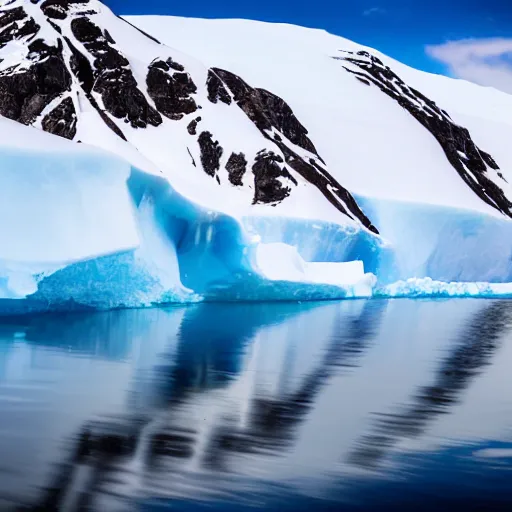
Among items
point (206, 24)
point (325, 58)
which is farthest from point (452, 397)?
point (206, 24)

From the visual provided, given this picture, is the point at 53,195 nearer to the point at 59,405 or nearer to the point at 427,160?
the point at 59,405

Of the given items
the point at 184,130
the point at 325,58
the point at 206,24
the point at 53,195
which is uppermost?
the point at 206,24

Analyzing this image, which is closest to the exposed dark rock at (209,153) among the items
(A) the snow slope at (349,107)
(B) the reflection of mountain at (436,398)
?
(A) the snow slope at (349,107)

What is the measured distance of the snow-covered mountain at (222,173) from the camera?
51.0 feet

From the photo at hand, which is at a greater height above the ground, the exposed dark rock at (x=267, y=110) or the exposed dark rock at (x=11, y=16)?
the exposed dark rock at (x=11, y=16)

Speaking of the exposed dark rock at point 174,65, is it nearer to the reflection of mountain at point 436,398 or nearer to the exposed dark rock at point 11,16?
the exposed dark rock at point 11,16

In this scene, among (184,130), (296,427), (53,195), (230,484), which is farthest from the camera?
(184,130)

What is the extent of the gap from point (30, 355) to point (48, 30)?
2642cm

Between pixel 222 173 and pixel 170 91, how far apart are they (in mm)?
4620

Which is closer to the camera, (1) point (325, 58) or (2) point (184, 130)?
(2) point (184, 130)

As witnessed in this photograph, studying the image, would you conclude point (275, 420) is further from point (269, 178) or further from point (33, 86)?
point (33, 86)

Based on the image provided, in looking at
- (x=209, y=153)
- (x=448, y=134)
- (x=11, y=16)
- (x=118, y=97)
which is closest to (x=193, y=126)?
(x=209, y=153)

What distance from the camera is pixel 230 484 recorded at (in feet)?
17.6

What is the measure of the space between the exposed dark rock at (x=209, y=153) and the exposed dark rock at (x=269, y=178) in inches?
57.8
